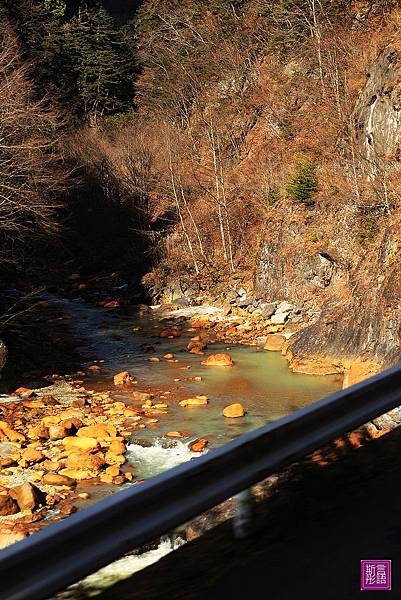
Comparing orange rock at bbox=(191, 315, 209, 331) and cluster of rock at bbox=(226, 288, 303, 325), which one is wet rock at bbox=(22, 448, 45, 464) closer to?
orange rock at bbox=(191, 315, 209, 331)

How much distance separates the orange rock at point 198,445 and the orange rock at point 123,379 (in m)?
5.38

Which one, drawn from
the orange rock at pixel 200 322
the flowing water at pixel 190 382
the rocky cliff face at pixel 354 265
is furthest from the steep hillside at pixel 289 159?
the orange rock at pixel 200 322

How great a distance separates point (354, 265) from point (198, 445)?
11650mm

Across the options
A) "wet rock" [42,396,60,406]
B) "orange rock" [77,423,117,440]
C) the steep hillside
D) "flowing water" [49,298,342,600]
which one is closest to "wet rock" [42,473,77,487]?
"flowing water" [49,298,342,600]

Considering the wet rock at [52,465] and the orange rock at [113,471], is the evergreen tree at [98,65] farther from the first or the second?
the orange rock at [113,471]

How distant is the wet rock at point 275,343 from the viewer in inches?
848

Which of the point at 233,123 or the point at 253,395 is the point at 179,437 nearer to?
the point at 253,395

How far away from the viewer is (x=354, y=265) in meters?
22.6

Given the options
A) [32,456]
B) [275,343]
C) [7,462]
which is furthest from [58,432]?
[275,343]

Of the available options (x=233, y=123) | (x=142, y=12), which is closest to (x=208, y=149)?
(x=233, y=123)

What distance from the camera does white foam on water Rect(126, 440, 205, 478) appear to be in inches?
477

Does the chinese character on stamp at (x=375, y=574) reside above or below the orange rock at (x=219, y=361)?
above

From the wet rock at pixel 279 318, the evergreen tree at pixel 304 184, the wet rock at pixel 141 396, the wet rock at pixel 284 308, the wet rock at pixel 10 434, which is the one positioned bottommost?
the wet rock at pixel 279 318

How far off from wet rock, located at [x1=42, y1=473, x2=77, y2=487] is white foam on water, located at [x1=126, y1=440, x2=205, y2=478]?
1162 millimetres
